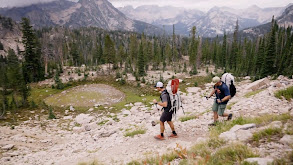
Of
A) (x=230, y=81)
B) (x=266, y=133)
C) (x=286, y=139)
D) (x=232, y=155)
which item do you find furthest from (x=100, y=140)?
(x=286, y=139)

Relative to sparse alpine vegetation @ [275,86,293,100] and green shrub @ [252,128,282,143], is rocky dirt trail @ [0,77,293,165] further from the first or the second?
green shrub @ [252,128,282,143]

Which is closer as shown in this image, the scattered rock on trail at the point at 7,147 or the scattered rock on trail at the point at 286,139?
the scattered rock on trail at the point at 286,139

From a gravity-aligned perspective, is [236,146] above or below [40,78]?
above

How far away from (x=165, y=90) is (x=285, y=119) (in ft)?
13.6

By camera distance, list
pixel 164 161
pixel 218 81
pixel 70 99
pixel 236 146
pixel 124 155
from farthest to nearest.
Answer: pixel 70 99, pixel 218 81, pixel 124 155, pixel 164 161, pixel 236 146

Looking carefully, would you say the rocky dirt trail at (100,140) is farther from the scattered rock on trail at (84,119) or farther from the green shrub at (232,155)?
the green shrub at (232,155)

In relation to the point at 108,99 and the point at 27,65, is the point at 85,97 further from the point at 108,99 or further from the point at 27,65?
the point at 27,65

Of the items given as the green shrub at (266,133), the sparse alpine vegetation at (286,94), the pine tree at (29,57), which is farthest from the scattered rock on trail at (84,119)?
the pine tree at (29,57)

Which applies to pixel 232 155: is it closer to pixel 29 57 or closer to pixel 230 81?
pixel 230 81

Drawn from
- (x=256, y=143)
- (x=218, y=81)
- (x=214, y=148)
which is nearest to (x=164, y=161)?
(x=214, y=148)

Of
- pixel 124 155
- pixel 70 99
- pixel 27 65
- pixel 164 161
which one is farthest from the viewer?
pixel 27 65

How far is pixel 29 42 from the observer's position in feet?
113

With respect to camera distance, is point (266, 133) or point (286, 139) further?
point (266, 133)

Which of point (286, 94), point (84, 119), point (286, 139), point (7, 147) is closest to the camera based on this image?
point (286, 139)
